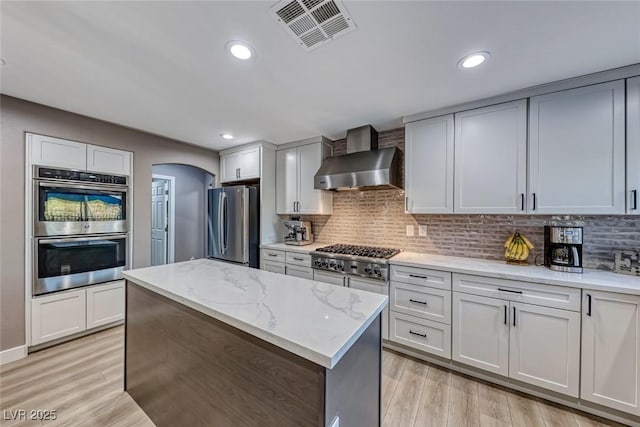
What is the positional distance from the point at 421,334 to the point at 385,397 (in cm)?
69

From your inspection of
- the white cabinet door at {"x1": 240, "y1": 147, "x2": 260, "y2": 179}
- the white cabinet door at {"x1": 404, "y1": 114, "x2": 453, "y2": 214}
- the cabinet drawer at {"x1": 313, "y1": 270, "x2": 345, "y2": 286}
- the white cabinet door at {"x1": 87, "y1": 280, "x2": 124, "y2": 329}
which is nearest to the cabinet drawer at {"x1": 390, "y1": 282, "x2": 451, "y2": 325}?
the cabinet drawer at {"x1": 313, "y1": 270, "x2": 345, "y2": 286}

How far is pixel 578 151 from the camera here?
6.27ft

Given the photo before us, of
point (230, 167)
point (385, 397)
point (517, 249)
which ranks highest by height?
point (230, 167)

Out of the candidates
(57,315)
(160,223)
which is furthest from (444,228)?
(160,223)

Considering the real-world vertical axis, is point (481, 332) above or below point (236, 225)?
below

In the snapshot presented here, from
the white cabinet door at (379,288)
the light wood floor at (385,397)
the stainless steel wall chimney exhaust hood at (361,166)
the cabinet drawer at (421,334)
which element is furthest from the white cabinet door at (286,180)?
the light wood floor at (385,397)

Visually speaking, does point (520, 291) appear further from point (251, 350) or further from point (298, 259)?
point (298, 259)

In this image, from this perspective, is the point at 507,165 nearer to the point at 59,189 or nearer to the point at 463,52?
the point at 463,52

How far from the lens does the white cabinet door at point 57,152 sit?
7.86 ft

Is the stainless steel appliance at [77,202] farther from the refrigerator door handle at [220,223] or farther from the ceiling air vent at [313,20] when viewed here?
the ceiling air vent at [313,20]

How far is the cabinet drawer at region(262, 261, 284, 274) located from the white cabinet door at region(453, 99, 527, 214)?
7.37ft

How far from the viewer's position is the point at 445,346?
7.22 ft

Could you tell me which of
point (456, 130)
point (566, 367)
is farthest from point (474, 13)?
point (566, 367)

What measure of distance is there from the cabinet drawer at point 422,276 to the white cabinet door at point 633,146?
135cm
